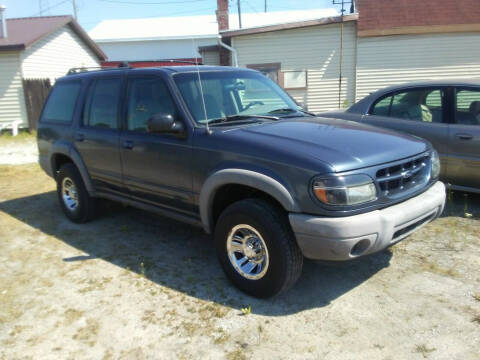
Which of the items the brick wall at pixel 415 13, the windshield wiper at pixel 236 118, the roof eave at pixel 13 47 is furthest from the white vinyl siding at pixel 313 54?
the windshield wiper at pixel 236 118

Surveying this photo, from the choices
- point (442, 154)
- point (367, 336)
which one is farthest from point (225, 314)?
point (442, 154)

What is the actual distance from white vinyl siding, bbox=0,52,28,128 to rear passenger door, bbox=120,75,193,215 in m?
12.8

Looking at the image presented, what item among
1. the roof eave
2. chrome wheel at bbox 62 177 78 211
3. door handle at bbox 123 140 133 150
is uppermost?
the roof eave

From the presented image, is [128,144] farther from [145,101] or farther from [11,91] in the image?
[11,91]

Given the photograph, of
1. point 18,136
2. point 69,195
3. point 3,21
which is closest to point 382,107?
point 69,195

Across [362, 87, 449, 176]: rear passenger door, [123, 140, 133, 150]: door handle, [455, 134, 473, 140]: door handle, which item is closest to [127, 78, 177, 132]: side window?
[123, 140, 133, 150]: door handle

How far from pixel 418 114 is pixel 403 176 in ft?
8.55

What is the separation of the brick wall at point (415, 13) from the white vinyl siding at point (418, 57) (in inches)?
16.5

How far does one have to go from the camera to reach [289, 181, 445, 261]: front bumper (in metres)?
2.89

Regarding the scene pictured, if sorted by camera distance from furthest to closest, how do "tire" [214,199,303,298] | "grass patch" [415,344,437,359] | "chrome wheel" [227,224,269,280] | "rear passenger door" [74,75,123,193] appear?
"rear passenger door" [74,75,123,193] → "chrome wheel" [227,224,269,280] → "tire" [214,199,303,298] → "grass patch" [415,344,437,359]

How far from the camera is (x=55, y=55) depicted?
17562 mm

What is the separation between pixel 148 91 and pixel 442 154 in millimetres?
3584

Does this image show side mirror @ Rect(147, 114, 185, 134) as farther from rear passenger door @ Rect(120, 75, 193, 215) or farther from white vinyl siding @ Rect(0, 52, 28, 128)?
white vinyl siding @ Rect(0, 52, 28, 128)

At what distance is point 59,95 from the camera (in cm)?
561
